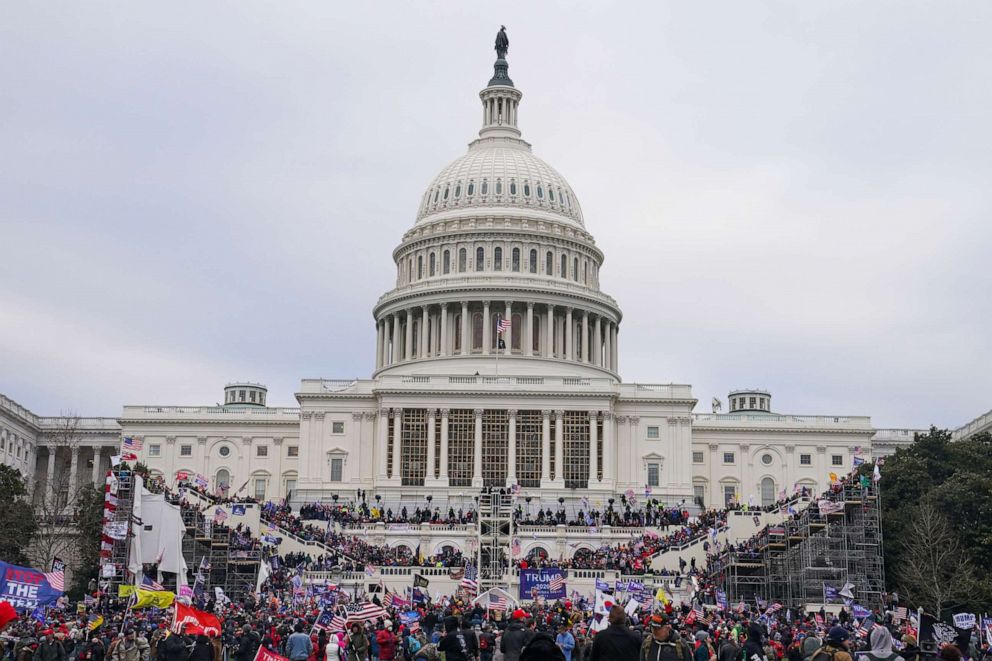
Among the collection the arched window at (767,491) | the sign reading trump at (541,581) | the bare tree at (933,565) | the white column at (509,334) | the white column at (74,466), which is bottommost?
the sign reading trump at (541,581)

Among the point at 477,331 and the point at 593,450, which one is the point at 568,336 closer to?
the point at 477,331

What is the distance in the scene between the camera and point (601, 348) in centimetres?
12862

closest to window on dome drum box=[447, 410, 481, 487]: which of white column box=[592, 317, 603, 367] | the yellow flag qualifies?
white column box=[592, 317, 603, 367]

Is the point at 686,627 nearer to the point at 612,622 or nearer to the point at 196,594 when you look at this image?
the point at 612,622

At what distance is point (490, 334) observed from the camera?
12306 centimetres

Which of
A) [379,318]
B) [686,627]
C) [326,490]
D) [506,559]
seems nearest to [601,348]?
[379,318]

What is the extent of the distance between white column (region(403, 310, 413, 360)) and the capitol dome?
11cm

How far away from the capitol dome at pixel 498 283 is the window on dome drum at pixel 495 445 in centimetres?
793

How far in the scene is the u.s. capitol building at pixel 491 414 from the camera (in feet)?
355

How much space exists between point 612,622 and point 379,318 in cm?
11002

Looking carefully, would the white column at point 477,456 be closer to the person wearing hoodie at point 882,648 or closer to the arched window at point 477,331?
the arched window at point 477,331

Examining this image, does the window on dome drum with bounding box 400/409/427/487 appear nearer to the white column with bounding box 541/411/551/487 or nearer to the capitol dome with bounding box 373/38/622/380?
the capitol dome with bounding box 373/38/622/380

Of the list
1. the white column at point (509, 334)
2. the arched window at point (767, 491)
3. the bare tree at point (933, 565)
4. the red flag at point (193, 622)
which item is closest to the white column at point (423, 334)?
the white column at point (509, 334)

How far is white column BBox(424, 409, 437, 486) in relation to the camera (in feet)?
349
